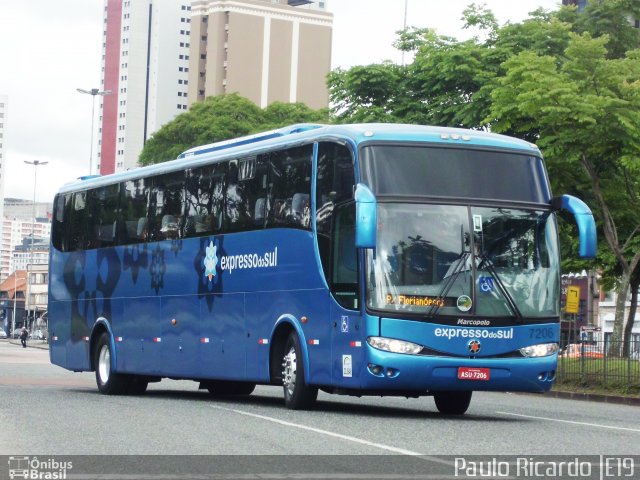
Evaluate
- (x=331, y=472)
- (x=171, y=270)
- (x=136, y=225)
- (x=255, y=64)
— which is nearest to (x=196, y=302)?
(x=171, y=270)

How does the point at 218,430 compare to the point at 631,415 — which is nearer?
the point at 218,430

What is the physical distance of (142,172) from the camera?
82.6 feet

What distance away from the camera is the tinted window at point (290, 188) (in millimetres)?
19234

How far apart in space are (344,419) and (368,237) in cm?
224

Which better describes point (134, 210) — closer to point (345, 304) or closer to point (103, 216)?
point (103, 216)

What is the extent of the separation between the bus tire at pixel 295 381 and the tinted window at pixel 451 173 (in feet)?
9.00

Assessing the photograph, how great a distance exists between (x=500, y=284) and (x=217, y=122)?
73.8 meters

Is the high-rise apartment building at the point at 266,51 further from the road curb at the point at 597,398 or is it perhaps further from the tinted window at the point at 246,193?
the tinted window at the point at 246,193

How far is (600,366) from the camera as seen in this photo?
3294 centimetres

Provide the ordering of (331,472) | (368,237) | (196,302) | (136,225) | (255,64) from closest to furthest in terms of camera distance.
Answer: (331,472)
(368,237)
(196,302)
(136,225)
(255,64)

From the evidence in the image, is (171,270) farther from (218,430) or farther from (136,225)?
(218,430)

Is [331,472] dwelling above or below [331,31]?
below

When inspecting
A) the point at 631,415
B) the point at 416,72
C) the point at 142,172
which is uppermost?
the point at 416,72

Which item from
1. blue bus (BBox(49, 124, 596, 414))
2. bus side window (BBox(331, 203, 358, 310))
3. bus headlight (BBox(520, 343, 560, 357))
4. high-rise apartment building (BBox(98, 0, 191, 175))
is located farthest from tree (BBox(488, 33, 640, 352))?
high-rise apartment building (BBox(98, 0, 191, 175))
